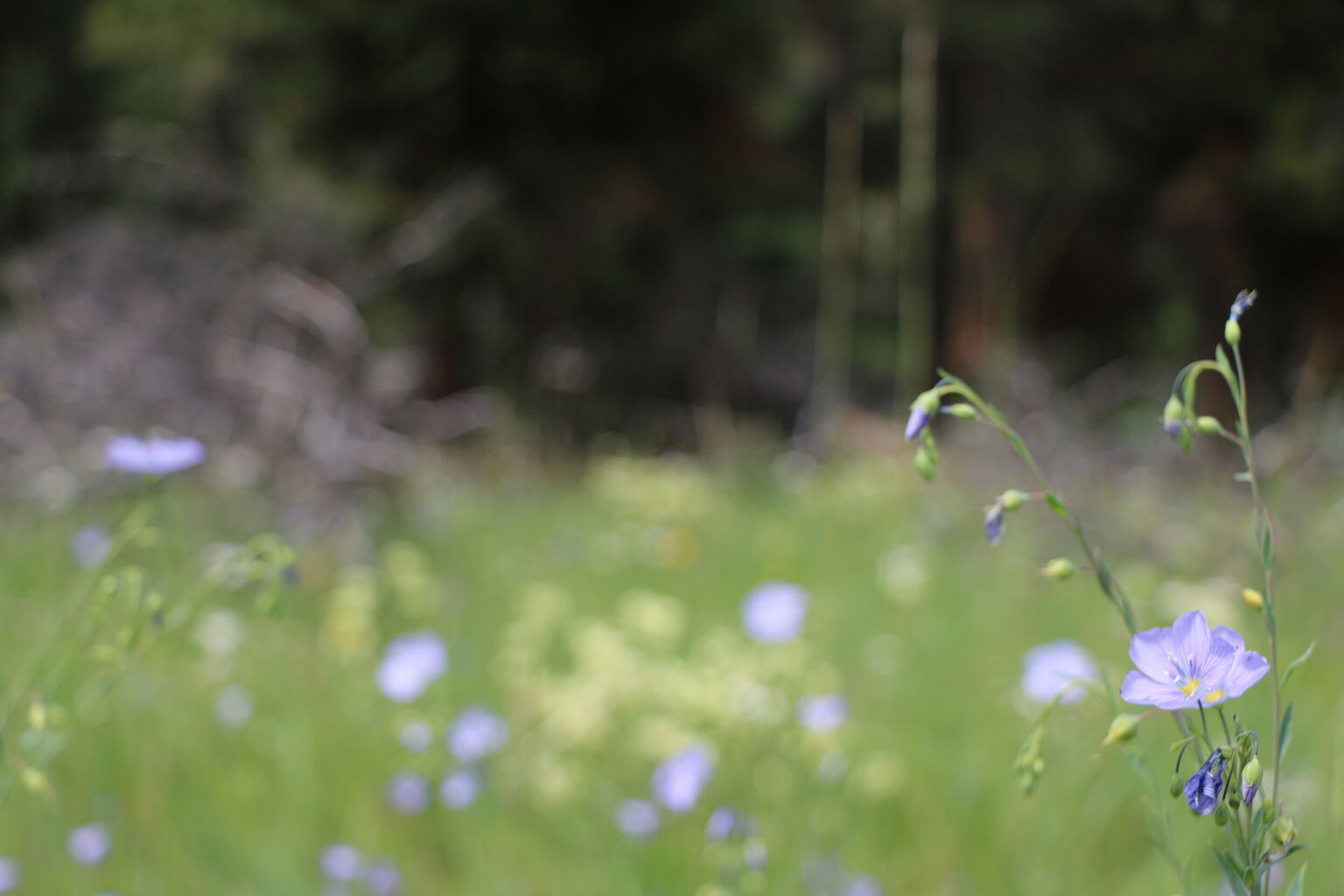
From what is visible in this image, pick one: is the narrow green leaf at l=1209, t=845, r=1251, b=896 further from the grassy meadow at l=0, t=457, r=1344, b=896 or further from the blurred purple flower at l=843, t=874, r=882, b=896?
the blurred purple flower at l=843, t=874, r=882, b=896

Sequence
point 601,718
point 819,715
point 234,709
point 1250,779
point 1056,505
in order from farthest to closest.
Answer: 1. point 234,709
2. point 601,718
3. point 819,715
4. point 1056,505
5. point 1250,779

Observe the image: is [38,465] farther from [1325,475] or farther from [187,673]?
[1325,475]

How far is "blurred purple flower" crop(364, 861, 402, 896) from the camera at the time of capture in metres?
1.33

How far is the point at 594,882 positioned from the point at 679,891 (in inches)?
4.4

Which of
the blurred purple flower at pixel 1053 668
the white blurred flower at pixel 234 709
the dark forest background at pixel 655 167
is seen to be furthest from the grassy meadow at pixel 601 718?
the dark forest background at pixel 655 167

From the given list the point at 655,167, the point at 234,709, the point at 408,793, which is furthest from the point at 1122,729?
the point at 655,167

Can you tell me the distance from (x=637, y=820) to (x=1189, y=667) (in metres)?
1.00

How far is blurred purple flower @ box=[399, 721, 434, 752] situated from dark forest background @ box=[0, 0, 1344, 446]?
2.72 metres

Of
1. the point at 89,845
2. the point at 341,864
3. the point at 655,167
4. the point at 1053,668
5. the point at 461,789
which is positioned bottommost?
the point at 89,845

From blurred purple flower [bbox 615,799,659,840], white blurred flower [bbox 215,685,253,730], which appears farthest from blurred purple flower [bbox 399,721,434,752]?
white blurred flower [bbox 215,685,253,730]

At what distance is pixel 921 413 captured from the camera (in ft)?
2.23

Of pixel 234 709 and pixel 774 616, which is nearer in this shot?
pixel 774 616

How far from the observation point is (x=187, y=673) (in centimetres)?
236

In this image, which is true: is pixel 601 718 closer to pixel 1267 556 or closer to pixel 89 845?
pixel 89 845
